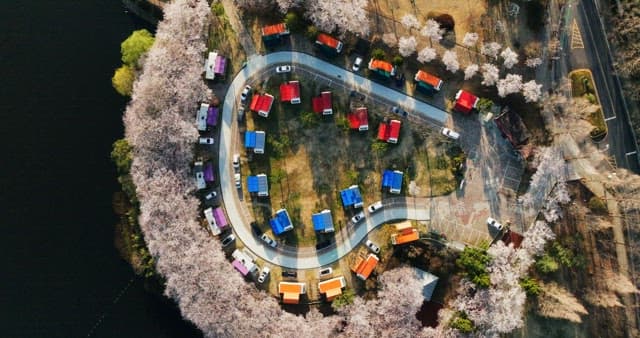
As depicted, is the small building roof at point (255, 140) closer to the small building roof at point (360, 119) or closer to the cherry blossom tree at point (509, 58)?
the small building roof at point (360, 119)

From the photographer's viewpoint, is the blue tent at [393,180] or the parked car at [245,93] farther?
the parked car at [245,93]

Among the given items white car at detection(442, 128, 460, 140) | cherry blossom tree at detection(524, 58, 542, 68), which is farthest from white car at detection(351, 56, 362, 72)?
cherry blossom tree at detection(524, 58, 542, 68)

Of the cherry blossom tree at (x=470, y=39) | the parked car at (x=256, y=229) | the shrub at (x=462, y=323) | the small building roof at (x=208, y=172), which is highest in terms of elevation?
the cherry blossom tree at (x=470, y=39)

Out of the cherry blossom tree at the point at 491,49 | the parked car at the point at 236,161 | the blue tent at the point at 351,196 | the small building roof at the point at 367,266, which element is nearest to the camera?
the cherry blossom tree at the point at 491,49

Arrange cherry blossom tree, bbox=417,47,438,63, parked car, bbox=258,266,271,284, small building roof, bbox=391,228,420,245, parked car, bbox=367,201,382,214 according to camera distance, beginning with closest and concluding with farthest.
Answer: cherry blossom tree, bbox=417,47,438,63, small building roof, bbox=391,228,420,245, parked car, bbox=367,201,382,214, parked car, bbox=258,266,271,284

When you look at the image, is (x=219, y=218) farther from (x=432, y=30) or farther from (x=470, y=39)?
(x=470, y=39)

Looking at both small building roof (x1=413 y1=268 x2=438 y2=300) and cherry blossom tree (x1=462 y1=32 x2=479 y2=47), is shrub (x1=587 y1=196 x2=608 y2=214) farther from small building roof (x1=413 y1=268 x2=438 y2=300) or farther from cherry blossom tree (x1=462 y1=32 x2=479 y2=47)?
cherry blossom tree (x1=462 y1=32 x2=479 y2=47)

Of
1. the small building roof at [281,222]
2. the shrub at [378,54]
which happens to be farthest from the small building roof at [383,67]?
the small building roof at [281,222]
